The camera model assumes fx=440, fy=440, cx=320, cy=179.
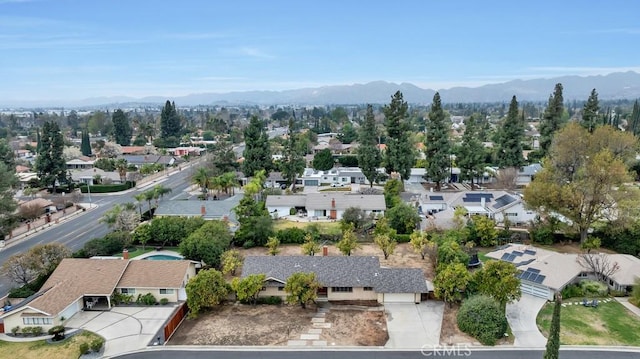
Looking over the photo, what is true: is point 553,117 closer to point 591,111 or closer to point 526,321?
point 591,111

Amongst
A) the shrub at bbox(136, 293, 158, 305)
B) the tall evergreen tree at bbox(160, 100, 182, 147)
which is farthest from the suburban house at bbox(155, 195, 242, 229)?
the tall evergreen tree at bbox(160, 100, 182, 147)

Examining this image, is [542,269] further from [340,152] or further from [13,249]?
[340,152]

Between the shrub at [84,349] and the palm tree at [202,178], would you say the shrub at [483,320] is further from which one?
the palm tree at [202,178]

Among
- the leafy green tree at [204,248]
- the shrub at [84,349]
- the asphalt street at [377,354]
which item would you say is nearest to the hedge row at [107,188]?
the leafy green tree at [204,248]

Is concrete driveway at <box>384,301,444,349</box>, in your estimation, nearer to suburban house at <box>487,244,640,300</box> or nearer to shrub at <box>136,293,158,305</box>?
suburban house at <box>487,244,640,300</box>

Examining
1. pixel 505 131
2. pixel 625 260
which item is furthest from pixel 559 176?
pixel 505 131

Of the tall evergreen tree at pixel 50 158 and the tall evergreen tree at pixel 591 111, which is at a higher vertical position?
the tall evergreen tree at pixel 591 111

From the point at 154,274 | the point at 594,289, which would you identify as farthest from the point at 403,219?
the point at 154,274
